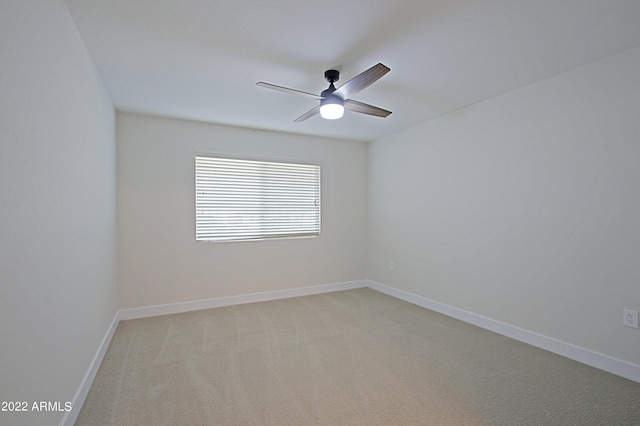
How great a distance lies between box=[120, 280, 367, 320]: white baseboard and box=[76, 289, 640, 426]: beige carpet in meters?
0.23

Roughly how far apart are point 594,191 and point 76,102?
3.88 metres

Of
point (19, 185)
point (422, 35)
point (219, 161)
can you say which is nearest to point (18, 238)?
point (19, 185)

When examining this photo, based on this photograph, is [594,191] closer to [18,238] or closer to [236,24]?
[236,24]

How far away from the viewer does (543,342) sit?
2725 mm

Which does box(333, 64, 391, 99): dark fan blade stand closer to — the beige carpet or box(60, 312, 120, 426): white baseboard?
the beige carpet

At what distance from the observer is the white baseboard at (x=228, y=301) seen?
358 centimetres

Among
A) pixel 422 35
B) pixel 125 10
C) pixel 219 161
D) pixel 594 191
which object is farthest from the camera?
pixel 219 161

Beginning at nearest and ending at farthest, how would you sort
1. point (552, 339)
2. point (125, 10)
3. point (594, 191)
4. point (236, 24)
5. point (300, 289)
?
point (125, 10) → point (236, 24) → point (594, 191) → point (552, 339) → point (300, 289)

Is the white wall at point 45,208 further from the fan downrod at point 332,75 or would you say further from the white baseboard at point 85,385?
the fan downrod at point 332,75

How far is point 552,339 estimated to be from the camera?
2.67 meters

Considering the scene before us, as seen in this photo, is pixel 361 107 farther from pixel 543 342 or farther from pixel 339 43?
pixel 543 342

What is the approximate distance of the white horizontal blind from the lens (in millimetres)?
3975

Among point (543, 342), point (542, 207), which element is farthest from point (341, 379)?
point (542, 207)

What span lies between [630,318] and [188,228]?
14.3 feet
